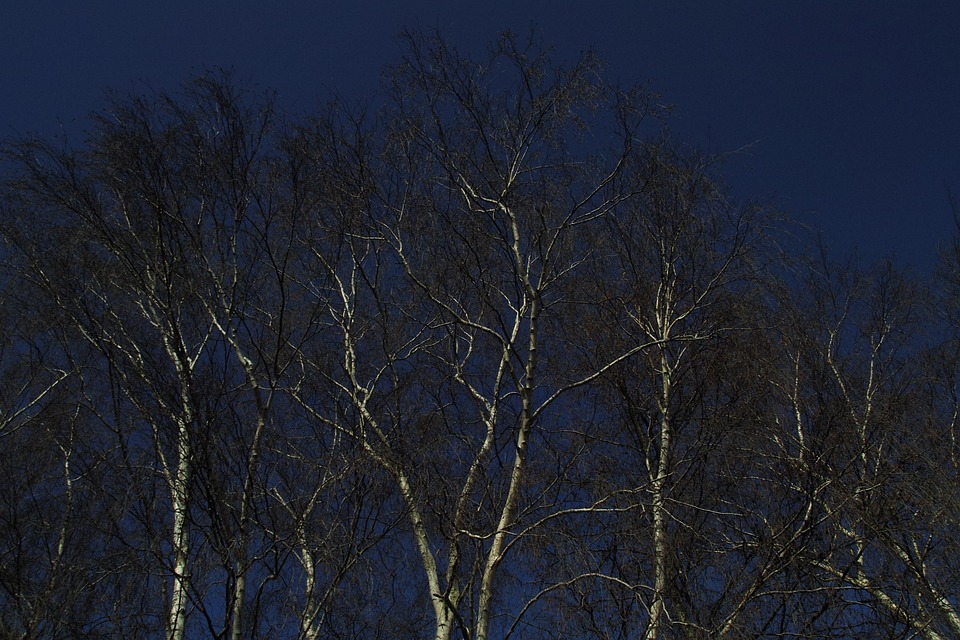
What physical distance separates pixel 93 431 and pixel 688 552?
6339 millimetres

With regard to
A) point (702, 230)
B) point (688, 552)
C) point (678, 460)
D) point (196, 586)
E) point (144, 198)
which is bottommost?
point (196, 586)

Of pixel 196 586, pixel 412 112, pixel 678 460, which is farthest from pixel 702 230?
pixel 196 586

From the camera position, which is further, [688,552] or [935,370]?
[935,370]

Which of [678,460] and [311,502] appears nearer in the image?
[311,502]

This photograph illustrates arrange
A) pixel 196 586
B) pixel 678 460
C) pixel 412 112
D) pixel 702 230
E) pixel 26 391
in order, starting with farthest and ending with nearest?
pixel 26 391
pixel 702 230
pixel 412 112
pixel 678 460
pixel 196 586

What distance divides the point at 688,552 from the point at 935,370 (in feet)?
19.0

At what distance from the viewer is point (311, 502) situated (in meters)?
6.57

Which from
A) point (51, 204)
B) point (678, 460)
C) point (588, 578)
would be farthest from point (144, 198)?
point (678, 460)

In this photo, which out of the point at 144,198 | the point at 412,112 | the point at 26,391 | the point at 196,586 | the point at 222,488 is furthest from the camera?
the point at 26,391

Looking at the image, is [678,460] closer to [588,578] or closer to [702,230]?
[588,578]

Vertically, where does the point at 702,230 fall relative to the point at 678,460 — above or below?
above

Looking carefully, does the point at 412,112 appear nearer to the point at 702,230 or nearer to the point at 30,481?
the point at 702,230

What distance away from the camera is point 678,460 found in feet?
26.2

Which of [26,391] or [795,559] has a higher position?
[26,391]
